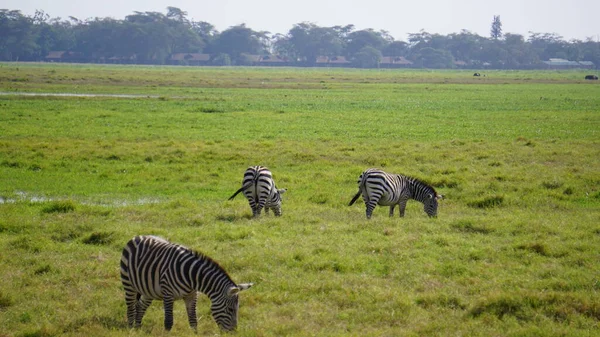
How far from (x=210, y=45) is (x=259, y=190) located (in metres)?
178

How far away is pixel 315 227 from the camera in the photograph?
1423 centimetres

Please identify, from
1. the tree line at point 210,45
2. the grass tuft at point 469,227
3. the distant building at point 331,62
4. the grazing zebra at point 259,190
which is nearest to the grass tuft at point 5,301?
the grazing zebra at point 259,190

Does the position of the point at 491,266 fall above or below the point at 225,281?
below

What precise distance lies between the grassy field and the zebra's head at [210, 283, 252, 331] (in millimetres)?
398

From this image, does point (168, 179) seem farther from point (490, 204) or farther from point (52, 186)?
point (490, 204)

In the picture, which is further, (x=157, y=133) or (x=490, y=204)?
(x=157, y=133)

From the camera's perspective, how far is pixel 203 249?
1236 centimetres

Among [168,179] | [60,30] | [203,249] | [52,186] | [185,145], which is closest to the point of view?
[203,249]

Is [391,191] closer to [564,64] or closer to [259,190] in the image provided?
[259,190]

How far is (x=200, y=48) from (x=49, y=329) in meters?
179

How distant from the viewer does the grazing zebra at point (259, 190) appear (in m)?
15.0

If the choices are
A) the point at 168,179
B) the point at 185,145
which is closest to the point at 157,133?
the point at 185,145

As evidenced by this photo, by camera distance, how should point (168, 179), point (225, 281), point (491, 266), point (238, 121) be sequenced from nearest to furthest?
point (225, 281), point (491, 266), point (168, 179), point (238, 121)

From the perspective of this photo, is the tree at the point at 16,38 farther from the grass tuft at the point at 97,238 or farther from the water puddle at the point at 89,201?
the grass tuft at the point at 97,238
